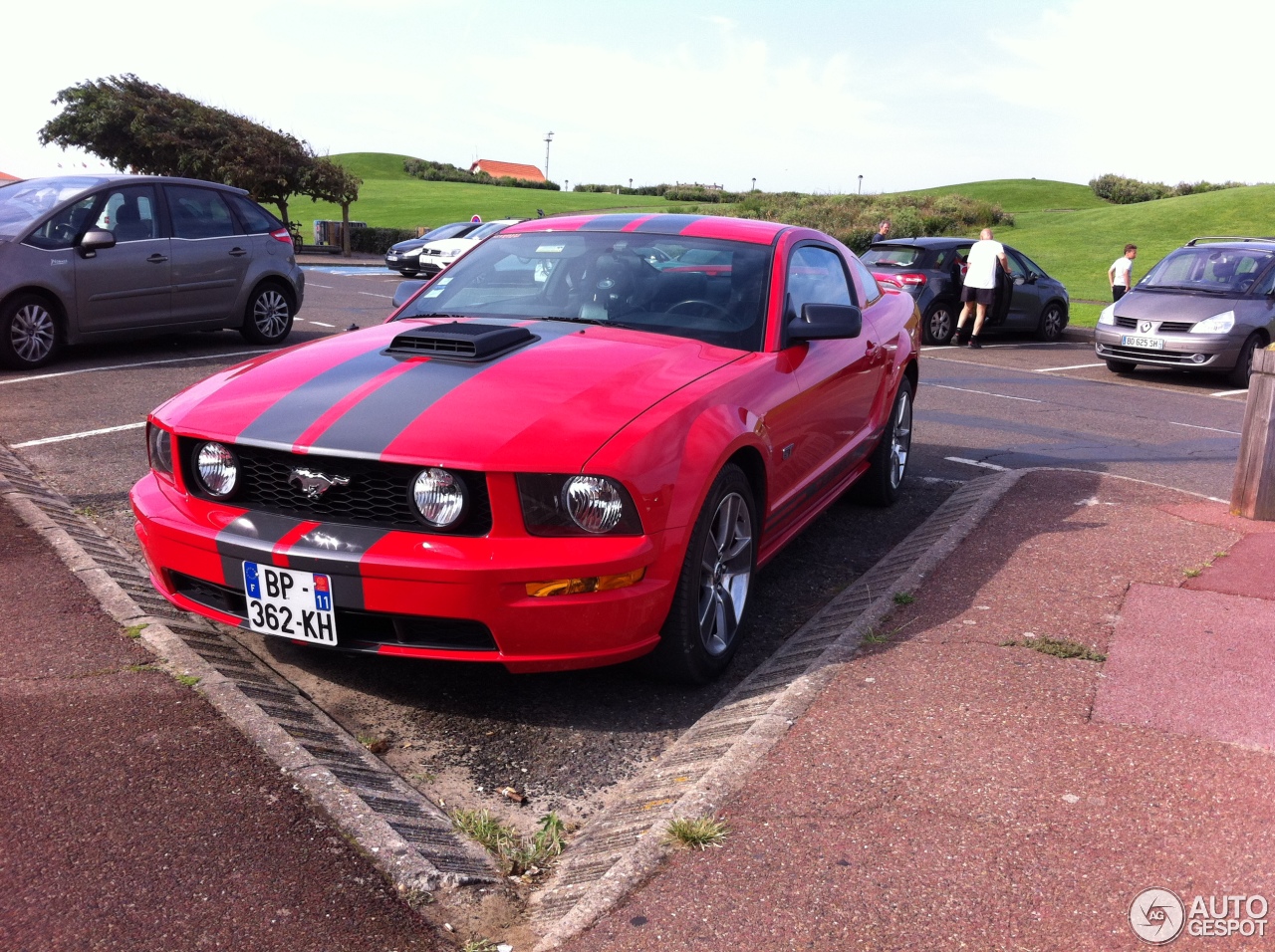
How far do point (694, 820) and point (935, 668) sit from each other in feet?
4.54

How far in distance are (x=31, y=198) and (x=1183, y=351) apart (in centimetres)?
1231

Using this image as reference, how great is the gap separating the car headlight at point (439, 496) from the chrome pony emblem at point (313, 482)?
252 mm

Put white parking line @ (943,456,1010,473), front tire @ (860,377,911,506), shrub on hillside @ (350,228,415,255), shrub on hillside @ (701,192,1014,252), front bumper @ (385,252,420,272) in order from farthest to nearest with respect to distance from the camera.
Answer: shrub on hillside @ (350,228,415,255)
shrub on hillside @ (701,192,1014,252)
front bumper @ (385,252,420,272)
white parking line @ (943,456,1010,473)
front tire @ (860,377,911,506)

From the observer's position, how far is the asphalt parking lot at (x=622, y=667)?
143 inches

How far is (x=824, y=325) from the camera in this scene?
15.4ft

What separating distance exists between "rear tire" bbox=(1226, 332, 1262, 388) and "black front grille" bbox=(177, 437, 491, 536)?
1255 centimetres

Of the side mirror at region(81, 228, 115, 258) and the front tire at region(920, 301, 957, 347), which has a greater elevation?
the side mirror at region(81, 228, 115, 258)

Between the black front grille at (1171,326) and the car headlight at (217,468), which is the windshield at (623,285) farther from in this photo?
the black front grille at (1171,326)

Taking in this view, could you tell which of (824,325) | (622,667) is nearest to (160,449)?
(622,667)

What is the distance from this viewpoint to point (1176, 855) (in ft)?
9.07

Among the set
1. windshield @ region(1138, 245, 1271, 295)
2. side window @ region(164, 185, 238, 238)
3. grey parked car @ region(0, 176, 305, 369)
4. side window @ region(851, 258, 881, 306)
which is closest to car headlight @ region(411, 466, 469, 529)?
side window @ region(851, 258, 881, 306)

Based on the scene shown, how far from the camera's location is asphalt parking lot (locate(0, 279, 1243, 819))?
3.64 metres

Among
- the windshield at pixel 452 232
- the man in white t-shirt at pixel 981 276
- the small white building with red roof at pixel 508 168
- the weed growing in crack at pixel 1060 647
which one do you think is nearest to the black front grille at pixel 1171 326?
the man in white t-shirt at pixel 981 276

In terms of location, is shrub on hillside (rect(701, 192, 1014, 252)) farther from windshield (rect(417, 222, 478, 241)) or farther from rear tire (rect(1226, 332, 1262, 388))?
rear tire (rect(1226, 332, 1262, 388))
